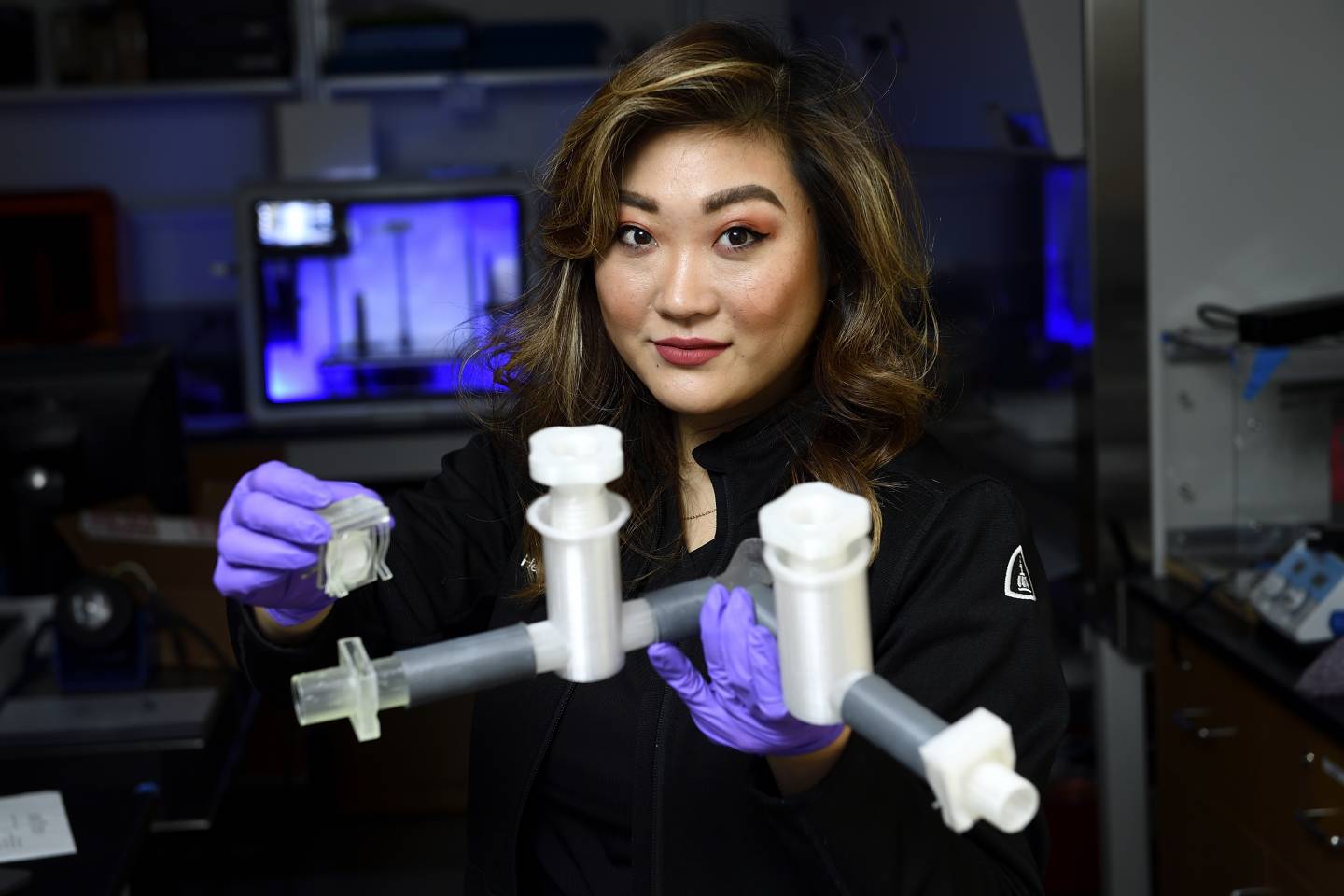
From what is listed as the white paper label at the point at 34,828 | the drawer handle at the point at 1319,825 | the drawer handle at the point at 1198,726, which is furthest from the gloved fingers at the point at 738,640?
the drawer handle at the point at 1198,726

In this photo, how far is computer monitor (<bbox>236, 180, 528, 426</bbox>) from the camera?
3.54 meters

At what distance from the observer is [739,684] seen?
68cm

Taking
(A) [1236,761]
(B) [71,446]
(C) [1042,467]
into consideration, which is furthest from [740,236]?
(C) [1042,467]

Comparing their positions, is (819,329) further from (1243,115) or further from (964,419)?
(964,419)

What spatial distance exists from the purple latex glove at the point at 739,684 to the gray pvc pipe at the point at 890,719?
0.06 metres

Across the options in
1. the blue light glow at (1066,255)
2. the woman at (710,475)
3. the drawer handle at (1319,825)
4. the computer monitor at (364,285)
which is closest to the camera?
the woman at (710,475)

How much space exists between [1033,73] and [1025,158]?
13.6 inches

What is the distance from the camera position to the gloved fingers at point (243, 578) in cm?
88

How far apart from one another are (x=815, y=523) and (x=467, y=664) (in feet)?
0.59

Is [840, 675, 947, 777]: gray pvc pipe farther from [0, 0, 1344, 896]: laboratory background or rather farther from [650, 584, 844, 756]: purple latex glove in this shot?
[0, 0, 1344, 896]: laboratory background

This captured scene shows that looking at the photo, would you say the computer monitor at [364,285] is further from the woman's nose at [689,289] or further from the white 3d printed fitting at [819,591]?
the white 3d printed fitting at [819,591]

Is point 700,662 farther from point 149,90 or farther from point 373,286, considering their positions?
point 149,90

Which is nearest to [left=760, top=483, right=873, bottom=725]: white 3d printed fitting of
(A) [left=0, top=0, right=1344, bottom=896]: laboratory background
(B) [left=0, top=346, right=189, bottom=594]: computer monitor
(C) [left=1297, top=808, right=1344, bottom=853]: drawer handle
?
(A) [left=0, top=0, right=1344, bottom=896]: laboratory background

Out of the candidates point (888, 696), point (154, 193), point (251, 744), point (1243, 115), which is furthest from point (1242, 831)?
point (154, 193)
